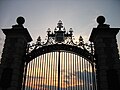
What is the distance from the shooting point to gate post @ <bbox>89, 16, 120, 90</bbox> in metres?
8.22

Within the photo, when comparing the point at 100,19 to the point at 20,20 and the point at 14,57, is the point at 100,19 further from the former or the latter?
the point at 14,57

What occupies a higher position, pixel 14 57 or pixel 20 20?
pixel 20 20

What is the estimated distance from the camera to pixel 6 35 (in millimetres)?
9609

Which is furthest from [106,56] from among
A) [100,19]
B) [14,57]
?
[14,57]

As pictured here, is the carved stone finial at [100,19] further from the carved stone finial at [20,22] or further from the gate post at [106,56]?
the carved stone finial at [20,22]

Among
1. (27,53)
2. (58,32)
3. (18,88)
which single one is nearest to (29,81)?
(18,88)

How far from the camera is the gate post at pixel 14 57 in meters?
8.51

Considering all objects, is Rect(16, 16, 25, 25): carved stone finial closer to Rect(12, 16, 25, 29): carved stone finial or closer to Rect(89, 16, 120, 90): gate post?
Rect(12, 16, 25, 29): carved stone finial

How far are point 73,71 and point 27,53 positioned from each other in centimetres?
261

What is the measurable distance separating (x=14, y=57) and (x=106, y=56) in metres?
4.45

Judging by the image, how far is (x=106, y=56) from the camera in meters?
8.70

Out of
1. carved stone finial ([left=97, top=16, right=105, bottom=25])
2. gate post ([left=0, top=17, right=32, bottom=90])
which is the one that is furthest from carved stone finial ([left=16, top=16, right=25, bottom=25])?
carved stone finial ([left=97, top=16, right=105, bottom=25])

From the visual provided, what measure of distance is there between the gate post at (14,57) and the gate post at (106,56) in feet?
12.1

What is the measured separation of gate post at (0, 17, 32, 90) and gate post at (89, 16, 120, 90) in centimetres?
369
